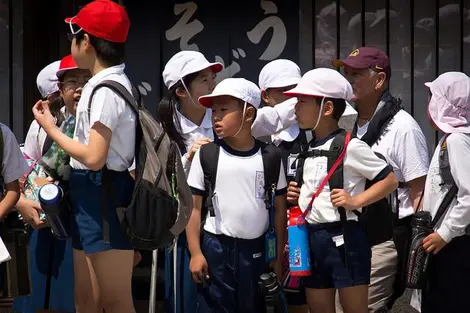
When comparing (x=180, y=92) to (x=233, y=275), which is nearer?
(x=233, y=275)

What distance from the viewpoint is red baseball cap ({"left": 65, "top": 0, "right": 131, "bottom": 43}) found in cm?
469

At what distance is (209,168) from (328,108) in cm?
74

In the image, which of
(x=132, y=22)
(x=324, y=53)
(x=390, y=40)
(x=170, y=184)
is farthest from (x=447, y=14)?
(x=170, y=184)

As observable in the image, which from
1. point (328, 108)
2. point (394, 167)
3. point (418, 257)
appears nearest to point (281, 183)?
point (328, 108)

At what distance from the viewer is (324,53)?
8.01m

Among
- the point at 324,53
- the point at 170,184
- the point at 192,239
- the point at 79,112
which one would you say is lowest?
the point at 192,239

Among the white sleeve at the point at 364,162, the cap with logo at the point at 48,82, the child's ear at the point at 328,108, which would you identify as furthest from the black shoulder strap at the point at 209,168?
the cap with logo at the point at 48,82

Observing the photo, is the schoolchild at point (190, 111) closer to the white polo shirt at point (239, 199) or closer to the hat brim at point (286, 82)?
the hat brim at point (286, 82)

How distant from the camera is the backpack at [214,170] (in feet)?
17.7

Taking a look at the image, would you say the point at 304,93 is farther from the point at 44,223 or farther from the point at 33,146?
the point at 33,146

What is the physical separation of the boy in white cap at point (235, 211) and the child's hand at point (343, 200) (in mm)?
440

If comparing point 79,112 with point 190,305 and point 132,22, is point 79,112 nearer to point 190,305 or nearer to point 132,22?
point 190,305

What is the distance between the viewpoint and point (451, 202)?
5285 mm

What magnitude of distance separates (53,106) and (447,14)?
3469mm
